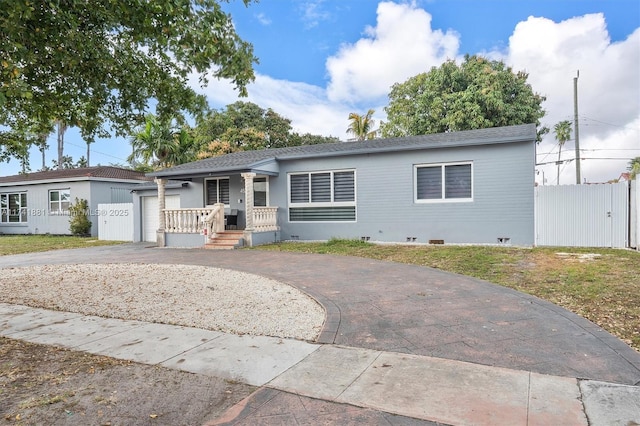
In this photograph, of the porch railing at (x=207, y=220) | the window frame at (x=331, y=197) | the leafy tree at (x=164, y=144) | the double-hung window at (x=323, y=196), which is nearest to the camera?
the window frame at (x=331, y=197)

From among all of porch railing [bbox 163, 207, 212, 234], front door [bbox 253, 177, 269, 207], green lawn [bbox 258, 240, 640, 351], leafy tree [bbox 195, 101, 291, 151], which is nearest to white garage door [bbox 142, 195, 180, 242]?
porch railing [bbox 163, 207, 212, 234]

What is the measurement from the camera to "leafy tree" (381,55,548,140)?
23406 millimetres

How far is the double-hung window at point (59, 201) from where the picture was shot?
2292 cm

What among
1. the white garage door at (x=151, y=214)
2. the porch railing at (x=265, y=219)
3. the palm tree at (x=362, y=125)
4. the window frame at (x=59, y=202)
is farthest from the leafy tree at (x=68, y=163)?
the porch railing at (x=265, y=219)

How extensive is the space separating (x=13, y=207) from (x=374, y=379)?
29946 mm

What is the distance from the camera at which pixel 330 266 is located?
372 inches

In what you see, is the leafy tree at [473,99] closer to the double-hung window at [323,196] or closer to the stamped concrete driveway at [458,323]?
the double-hung window at [323,196]

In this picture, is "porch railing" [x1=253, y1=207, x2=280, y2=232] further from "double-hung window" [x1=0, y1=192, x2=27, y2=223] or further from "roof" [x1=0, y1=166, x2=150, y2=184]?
"double-hung window" [x1=0, y1=192, x2=27, y2=223]

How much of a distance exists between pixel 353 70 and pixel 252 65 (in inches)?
628

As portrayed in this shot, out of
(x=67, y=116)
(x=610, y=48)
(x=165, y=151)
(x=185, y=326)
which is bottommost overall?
(x=185, y=326)

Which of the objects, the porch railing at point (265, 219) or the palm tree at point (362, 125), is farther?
the palm tree at point (362, 125)

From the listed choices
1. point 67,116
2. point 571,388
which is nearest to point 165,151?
point 67,116

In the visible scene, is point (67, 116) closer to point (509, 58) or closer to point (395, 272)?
point (395, 272)

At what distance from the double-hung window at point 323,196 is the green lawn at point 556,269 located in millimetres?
1412
